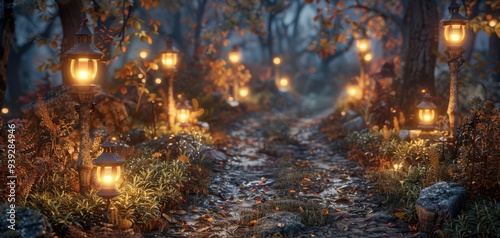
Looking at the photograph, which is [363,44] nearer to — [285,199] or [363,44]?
[363,44]

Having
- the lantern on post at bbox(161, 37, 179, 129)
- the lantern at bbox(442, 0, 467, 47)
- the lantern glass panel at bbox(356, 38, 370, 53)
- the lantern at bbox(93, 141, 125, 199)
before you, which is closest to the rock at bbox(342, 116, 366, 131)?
the lantern glass panel at bbox(356, 38, 370, 53)

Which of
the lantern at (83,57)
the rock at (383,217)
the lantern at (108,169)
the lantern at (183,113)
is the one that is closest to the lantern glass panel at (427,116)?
the rock at (383,217)

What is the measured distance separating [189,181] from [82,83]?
3141 millimetres

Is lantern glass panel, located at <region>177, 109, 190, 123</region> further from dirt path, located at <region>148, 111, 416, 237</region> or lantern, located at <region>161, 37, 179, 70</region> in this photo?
dirt path, located at <region>148, 111, 416, 237</region>

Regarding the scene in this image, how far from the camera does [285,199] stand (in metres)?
8.77

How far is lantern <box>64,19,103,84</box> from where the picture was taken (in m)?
7.48

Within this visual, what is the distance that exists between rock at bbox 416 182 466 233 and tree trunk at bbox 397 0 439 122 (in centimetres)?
722

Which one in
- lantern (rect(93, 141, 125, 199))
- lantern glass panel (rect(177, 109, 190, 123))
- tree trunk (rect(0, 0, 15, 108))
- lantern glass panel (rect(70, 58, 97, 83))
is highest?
tree trunk (rect(0, 0, 15, 108))

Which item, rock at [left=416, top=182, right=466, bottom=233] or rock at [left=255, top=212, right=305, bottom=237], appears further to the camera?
rock at [left=255, top=212, right=305, bottom=237]

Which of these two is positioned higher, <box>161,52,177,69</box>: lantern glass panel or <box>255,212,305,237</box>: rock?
<box>161,52,177,69</box>: lantern glass panel

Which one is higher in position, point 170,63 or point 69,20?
point 69,20

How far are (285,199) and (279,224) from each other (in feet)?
5.34

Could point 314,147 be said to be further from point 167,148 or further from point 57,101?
point 57,101

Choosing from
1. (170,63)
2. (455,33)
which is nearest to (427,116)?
(455,33)
